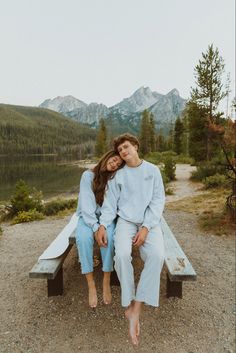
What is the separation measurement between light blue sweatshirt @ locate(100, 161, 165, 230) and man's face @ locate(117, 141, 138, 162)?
0.13 metres

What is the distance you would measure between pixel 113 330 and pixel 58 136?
550 ft

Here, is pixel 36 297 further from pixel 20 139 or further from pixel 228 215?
pixel 20 139

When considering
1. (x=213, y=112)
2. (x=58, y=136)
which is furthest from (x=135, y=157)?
(x=58, y=136)

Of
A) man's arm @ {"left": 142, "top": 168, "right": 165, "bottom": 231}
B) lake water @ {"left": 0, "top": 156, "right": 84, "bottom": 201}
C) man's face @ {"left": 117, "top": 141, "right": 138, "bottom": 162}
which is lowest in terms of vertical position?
lake water @ {"left": 0, "top": 156, "right": 84, "bottom": 201}

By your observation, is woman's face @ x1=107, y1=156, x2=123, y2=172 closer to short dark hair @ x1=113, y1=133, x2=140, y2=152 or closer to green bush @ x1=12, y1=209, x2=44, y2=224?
short dark hair @ x1=113, y1=133, x2=140, y2=152

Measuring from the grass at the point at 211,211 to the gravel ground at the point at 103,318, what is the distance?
233cm

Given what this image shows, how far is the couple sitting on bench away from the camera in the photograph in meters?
3.04

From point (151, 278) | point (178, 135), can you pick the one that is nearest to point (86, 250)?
point (151, 278)

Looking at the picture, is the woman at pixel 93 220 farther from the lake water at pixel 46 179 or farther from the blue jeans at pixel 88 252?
the lake water at pixel 46 179

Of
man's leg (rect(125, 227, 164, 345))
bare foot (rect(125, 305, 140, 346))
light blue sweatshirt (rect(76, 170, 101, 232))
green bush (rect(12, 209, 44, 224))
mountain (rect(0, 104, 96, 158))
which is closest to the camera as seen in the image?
bare foot (rect(125, 305, 140, 346))

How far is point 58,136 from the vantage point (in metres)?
166

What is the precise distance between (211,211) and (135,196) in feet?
21.0

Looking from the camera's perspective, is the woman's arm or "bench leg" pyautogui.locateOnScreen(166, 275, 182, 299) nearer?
the woman's arm

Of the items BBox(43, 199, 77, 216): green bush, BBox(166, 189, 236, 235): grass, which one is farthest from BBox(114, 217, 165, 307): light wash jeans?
BBox(43, 199, 77, 216): green bush
